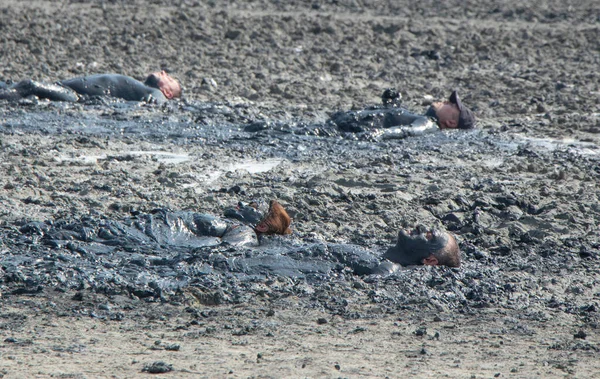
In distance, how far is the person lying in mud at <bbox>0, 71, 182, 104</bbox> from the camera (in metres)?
10.2

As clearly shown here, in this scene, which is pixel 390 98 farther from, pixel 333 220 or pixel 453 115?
pixel 333 220

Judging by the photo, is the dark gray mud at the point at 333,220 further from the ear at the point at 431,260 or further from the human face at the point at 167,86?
the human face at the point at 167,86

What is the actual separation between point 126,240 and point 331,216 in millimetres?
1512

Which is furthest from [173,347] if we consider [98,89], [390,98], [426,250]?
[98,89]

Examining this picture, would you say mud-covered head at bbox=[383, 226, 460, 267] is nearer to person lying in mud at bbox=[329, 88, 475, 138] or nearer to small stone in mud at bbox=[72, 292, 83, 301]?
small stone in mud at bbox=[72, 292, 83, 301]

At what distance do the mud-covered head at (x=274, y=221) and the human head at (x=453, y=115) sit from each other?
13.6 feet

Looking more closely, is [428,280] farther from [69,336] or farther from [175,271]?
[69,336]

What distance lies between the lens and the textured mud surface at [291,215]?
481cm

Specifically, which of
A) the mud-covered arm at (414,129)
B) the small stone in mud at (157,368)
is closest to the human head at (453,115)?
the mud-covered arm at (414,129)

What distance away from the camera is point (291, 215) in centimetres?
685

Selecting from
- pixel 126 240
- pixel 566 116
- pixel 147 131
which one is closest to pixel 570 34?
pixel 566 116

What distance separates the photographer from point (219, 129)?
32.0ft

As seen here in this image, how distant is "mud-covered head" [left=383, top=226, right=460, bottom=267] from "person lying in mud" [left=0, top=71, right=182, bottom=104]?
5.14m

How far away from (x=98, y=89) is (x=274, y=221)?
488 cm
